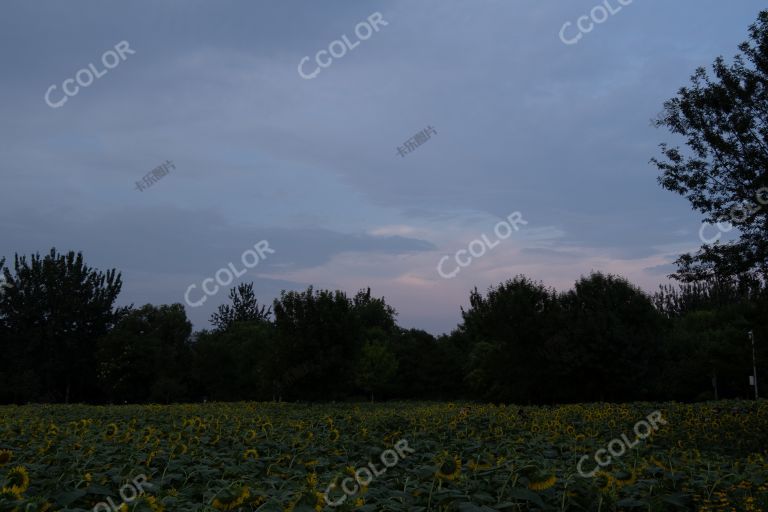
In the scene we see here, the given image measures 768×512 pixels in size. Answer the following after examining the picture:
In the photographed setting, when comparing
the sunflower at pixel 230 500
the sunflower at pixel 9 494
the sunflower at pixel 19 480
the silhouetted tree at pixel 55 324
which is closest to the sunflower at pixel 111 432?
the sunflower at pixel 19 480

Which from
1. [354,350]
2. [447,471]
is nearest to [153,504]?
[447,471]

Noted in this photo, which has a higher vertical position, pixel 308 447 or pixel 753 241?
pixel 753 241

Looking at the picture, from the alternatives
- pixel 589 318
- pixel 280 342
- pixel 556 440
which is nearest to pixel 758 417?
pixel 556 440

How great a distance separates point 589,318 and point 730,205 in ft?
67.0

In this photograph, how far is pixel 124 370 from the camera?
50938 mm

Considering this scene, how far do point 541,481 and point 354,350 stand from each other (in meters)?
28.5

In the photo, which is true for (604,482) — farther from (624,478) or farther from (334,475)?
(334,475)

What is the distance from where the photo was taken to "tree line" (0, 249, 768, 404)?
32.2 m

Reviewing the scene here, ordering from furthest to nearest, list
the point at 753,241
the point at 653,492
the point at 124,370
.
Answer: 1. the point at 124,370
2. the point at 753,241
3. the point at 653,492

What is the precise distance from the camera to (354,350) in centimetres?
3225

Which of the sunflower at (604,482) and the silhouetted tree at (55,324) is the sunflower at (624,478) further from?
the silhouetted tree at (55,324)

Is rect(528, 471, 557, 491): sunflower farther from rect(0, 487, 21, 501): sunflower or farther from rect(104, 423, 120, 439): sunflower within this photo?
rect(104, 423, 120, 439): sunflower

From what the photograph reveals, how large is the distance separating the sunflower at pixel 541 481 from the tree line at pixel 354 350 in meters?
23.3

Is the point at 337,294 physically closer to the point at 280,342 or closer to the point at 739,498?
the point at 280,342
